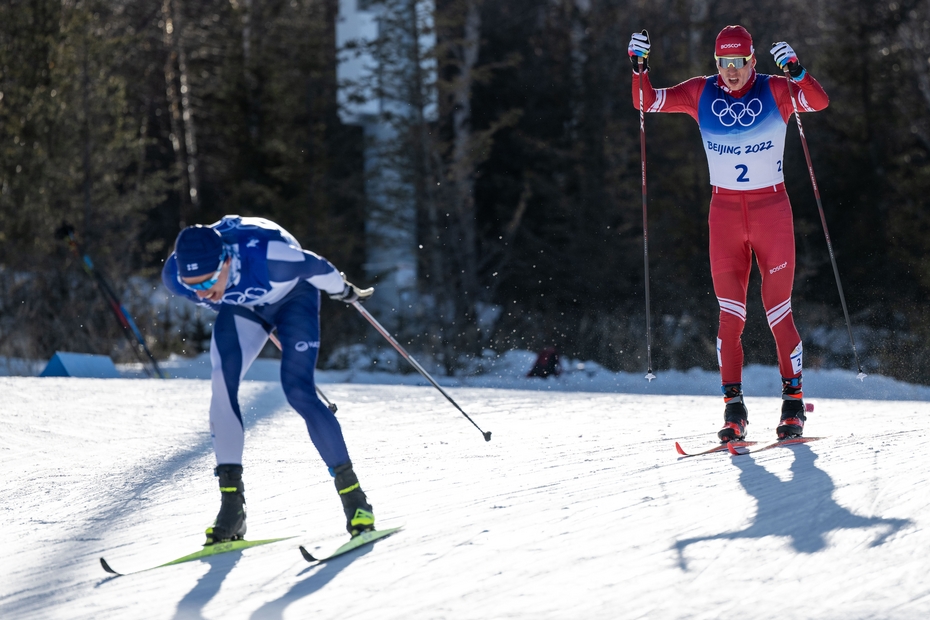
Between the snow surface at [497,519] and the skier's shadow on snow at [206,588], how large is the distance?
0.03 ft

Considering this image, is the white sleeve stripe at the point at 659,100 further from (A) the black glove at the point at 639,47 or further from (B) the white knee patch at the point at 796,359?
(B) the white knee patch at the point at 796,359

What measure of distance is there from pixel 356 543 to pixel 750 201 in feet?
9.17

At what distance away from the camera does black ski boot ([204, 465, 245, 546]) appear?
11.4 feet

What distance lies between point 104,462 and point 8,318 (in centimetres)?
734

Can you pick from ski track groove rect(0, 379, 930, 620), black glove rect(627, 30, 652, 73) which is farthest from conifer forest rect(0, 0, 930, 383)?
ski track groove rect(0, 379, 930, 620)

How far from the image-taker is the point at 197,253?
328 cm

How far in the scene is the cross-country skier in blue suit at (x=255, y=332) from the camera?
3408 mm

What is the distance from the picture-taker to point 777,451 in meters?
4.46

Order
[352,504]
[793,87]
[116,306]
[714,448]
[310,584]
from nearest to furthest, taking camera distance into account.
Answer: [310,584], [352,504], [714,448], [793,87], [116,306]

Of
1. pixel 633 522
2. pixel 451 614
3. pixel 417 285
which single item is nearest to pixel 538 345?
pixel 417 285

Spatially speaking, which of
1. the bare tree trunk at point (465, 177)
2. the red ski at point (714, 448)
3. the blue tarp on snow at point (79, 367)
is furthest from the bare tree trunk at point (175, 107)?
the red ski at point (714, 448)

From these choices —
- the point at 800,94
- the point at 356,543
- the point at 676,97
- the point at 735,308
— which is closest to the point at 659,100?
the point at 676,97

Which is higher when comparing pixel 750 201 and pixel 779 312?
pixel 750 201

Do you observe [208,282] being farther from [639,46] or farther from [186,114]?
[186,114]
